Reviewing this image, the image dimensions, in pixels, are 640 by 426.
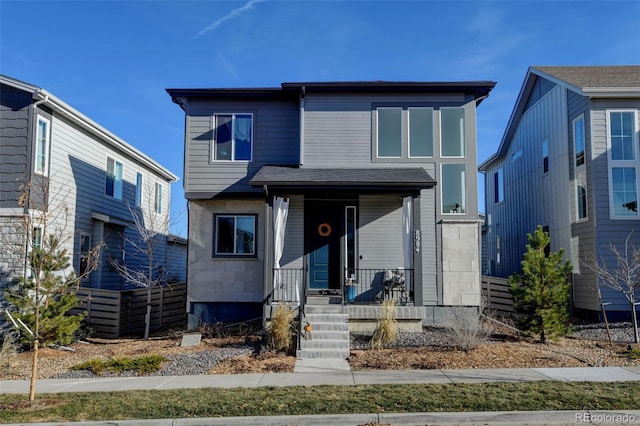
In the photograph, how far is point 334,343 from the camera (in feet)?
33.4

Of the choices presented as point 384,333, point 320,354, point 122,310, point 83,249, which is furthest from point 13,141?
point 384,333

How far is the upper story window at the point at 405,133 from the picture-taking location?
13.3m

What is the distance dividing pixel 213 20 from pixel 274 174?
744 cm

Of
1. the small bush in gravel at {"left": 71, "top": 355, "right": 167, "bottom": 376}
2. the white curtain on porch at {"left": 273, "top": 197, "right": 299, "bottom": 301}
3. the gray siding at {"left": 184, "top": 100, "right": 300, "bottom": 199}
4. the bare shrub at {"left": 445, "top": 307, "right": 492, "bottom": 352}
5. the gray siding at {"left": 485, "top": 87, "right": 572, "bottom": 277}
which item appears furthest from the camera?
the gray siding at {"left": 485, "top": 87, "right": 572, "bottom": 277}

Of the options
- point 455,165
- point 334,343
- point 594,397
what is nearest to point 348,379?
point 334,343

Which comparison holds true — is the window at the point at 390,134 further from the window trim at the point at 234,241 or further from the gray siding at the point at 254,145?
the window trim at the point at 234,241

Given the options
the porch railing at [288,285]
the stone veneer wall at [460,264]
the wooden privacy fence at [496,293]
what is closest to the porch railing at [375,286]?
the stone veneer wall at [460,264]

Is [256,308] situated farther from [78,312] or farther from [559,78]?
[559,78]

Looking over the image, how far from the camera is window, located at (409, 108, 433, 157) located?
13289 millimetres

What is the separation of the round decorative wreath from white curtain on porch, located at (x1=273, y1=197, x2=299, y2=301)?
109 centimetres

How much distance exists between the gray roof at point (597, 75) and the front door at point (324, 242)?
764cm

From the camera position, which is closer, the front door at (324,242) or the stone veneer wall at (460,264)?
the stone veneer wall at (460,264)

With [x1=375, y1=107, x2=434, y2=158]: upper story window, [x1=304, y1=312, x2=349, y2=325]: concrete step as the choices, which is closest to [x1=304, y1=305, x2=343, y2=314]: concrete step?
→ [x1=304, y1=312, x2=349, y2=325]: concrete step

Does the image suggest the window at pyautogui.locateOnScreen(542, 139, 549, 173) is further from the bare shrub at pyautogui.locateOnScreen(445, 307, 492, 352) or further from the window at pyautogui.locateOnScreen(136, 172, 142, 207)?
the window at pyautogui.locateOnScreen(136, 172, 142, 207)
